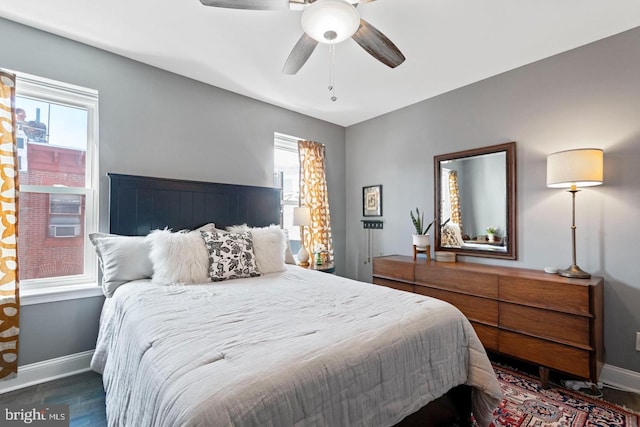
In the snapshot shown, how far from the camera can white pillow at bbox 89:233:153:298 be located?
2.07 m

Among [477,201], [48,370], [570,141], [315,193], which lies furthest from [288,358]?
[315,193]

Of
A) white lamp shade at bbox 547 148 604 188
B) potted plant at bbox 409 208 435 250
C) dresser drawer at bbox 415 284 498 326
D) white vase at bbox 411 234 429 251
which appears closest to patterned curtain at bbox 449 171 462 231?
potted plant at bbox 409 208 435 250

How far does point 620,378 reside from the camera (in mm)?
2088

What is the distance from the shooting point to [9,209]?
1.99 metres

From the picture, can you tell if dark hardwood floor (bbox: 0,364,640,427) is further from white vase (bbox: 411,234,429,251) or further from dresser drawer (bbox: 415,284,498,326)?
white vase (bbox: 411,234,429,251)

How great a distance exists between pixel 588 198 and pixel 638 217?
31 centimetres

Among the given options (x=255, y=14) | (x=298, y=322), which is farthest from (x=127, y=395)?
(x=255, y=14)

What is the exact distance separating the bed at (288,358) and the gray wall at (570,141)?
152 centimetres

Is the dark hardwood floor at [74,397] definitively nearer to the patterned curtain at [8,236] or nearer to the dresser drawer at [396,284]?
the patterned curtain at [8,236]

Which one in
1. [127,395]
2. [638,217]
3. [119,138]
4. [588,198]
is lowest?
[127,395]

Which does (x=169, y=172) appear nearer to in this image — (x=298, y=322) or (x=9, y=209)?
(x=9, y=209)

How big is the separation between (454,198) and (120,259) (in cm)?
318

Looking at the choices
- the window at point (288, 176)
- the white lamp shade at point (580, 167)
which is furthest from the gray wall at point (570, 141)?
the window at point (288, 176)

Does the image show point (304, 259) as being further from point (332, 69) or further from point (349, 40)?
point (349, 40)
